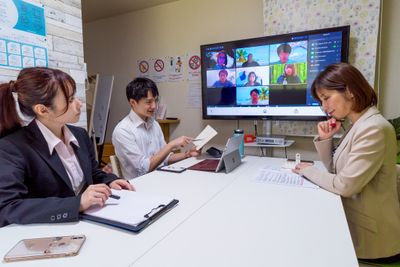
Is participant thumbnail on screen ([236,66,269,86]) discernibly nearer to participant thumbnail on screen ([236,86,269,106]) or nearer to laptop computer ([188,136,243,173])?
participant thumbnail on screen ([236,86,269,106])

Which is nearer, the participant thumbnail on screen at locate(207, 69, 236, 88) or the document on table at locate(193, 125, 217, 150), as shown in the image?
the document on table at locate(193, 125, 217, 150)

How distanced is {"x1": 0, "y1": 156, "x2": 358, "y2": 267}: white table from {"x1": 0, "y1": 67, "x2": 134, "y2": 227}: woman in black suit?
64 mm

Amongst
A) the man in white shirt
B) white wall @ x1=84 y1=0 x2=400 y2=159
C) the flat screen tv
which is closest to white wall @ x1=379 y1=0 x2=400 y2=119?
white wall @ x1=84 y1=0 x2=400 y2=159

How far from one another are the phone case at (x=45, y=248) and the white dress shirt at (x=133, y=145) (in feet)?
3.47

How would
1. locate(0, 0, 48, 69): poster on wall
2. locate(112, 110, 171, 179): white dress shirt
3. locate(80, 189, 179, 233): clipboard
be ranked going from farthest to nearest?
1. locate(112, 110, 171, 179): white dress shirt
2. locate(0, 0, 48, 69): poster on wall
3. locate(80, 189, 179, 233): clipboard

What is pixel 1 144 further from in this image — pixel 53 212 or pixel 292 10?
pixel 292 10

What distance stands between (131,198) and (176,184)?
34 centimetres

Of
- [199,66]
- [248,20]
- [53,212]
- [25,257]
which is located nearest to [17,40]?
[53,212]

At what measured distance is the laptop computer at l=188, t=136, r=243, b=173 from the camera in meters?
1.52

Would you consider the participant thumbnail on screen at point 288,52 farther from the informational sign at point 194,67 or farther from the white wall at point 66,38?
the white wall at point 66,38

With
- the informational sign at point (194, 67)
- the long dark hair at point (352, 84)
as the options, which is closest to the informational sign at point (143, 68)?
the informational sign at point (194, 67)

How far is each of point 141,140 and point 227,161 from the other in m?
0.72

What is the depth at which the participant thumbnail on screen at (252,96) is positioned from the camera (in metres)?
2.39

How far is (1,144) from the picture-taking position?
0.92 metres
